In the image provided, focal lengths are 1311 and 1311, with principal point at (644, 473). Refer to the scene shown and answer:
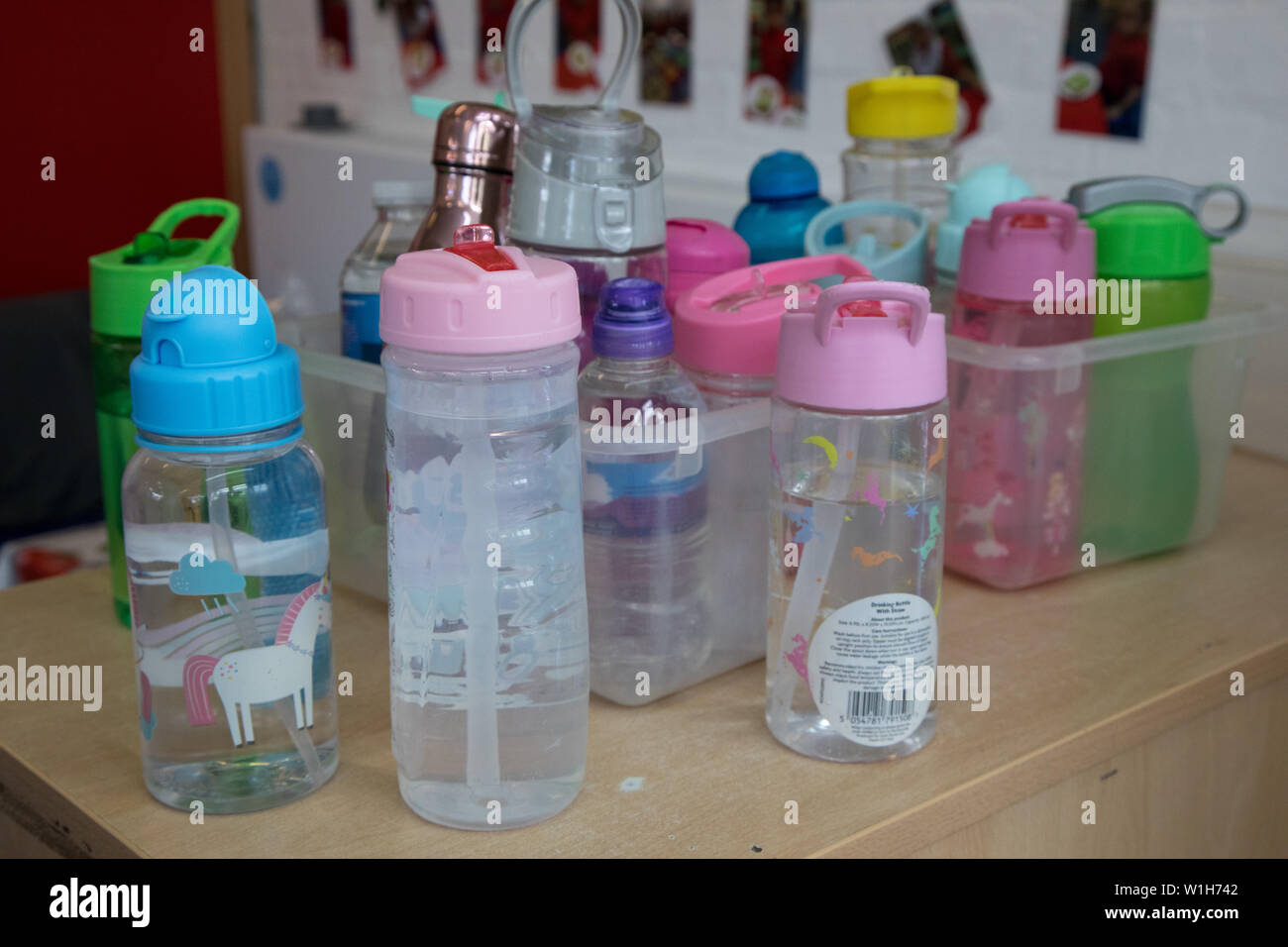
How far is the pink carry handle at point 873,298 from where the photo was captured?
0.53 meters

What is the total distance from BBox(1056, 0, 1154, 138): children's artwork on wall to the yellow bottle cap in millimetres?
469

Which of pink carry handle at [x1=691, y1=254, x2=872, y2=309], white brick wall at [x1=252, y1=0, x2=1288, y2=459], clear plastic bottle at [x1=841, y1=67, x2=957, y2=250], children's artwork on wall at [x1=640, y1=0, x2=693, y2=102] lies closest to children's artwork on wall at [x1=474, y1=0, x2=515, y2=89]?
white brick wall at [x1=252, y1=0, x2=1288, y2=459]

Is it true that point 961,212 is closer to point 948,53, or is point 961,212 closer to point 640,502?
point 640,502

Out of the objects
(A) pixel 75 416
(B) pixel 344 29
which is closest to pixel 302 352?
(A) pixel 75 416

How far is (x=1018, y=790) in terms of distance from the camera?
1.96ft

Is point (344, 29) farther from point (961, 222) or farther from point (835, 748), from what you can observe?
point (835, 748)

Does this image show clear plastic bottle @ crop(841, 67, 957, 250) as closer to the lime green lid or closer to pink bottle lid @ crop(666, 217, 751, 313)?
pink bottle lid @ crop(666, 217, 751, 313)

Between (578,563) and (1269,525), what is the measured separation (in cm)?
56

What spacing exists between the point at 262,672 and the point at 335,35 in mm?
1899

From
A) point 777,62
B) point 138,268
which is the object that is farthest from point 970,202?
point 777,62

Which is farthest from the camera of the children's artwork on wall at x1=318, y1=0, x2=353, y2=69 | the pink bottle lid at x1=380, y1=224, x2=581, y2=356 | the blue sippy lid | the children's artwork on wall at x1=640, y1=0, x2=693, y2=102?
the children's artwork on wall at x1=318, y1=0, x2=353, y2=69

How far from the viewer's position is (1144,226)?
30.1 inches

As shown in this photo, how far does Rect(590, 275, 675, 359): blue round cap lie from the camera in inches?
23.6

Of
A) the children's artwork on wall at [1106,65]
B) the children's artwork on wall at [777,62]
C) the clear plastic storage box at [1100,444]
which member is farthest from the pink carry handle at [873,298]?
the children's artwork on wall at [777,62]
